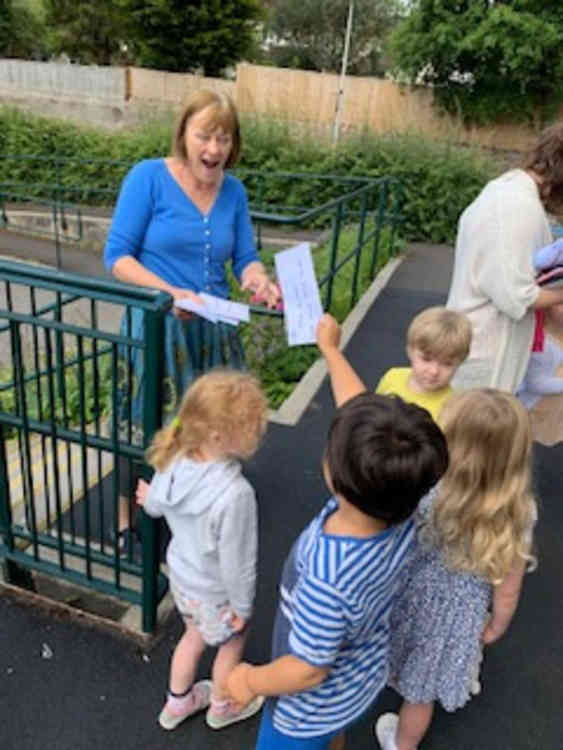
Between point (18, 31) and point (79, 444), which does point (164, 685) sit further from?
point (18, 31)

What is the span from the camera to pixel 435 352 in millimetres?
2154

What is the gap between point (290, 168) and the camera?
11.8m

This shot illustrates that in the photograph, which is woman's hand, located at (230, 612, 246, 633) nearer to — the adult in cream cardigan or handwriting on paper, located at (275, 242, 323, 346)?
handwriting on paper, located at (275, 242, 323, 346)

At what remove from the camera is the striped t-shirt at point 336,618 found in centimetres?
114

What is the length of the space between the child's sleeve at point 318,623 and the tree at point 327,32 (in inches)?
1377

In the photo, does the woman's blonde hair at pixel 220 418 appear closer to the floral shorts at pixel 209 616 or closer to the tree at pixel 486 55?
the floral shorts at pixel 209 616

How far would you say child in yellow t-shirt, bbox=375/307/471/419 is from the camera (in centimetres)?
215

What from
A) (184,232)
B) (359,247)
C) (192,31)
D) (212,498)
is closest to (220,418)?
(212,498)

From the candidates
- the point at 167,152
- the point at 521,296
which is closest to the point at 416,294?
the point at 521,296

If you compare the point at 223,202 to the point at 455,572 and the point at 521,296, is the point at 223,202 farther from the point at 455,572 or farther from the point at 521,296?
the point at 455,572

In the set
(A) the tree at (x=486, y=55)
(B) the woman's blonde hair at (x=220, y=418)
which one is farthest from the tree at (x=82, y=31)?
(B) the woman's blonde hair at (x=220, y=418)

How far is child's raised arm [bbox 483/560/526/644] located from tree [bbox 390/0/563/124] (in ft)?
44.4

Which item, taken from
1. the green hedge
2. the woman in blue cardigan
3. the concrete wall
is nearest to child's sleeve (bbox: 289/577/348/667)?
the woman in blue cardigan

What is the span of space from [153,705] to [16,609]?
684 mm
